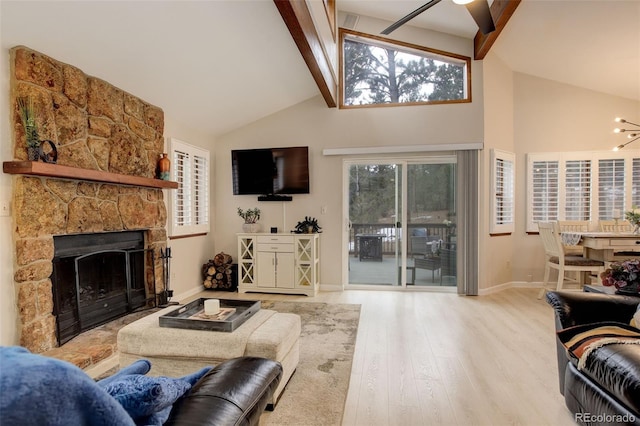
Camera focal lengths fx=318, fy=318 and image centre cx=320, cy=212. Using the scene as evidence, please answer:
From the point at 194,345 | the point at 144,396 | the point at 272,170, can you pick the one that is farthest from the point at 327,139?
the point at 144,396

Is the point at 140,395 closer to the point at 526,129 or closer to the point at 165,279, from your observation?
the point at 165,279

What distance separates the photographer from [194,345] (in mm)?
1987

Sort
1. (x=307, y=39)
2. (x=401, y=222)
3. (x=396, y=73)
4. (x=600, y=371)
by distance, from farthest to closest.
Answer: (x=396, y=73) < (x=401, y=222) < (x=307, y=39) < (x=600, y=371)

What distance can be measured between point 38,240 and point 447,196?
15.7 feet

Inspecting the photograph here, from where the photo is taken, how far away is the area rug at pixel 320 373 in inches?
76.2

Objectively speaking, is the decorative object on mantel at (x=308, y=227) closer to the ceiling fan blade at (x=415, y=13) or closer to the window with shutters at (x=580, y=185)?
the ceiling fan blade at (x=415, y=13)

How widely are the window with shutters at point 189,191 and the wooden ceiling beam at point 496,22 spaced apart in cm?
416

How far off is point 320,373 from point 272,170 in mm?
3322

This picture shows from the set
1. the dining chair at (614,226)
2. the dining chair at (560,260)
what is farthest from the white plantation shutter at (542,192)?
the dining chair at (560,260)

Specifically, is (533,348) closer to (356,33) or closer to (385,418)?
(385,418)

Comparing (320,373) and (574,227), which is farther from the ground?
(574,227)

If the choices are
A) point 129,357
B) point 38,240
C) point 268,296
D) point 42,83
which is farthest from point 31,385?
point 268,296

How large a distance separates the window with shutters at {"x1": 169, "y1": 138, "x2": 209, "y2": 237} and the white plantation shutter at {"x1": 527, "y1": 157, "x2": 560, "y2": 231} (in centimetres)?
516

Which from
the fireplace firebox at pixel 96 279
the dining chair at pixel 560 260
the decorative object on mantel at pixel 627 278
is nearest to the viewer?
the decorative object on mantel at pixel 627 278
